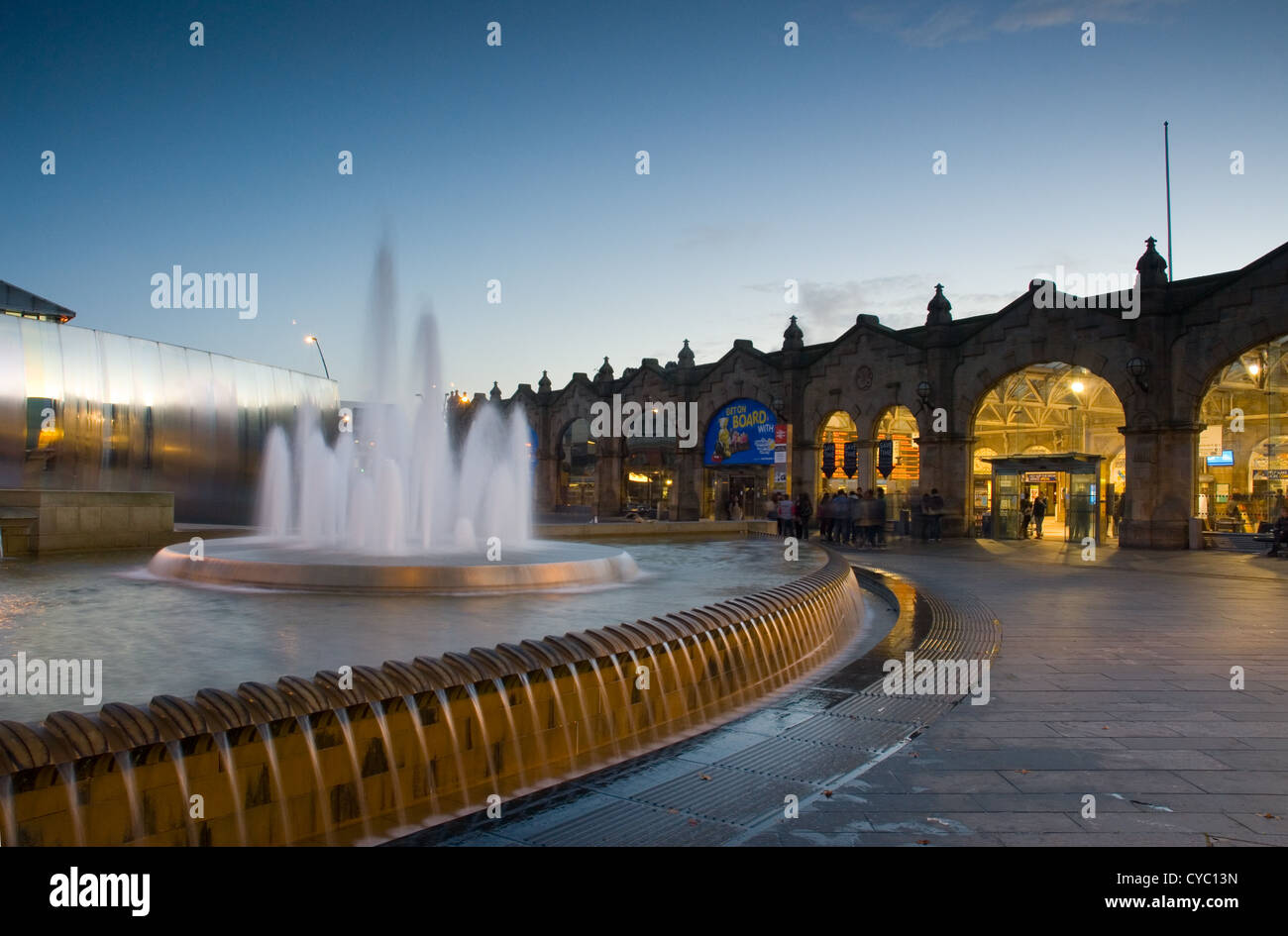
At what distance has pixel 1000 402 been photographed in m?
34.2

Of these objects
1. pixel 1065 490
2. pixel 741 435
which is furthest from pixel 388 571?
pixel 741 435

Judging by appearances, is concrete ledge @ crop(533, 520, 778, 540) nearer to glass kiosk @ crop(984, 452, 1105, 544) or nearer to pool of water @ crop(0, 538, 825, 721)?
pool of water @ crop(0, 538, 825, 721)

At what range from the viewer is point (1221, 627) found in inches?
382

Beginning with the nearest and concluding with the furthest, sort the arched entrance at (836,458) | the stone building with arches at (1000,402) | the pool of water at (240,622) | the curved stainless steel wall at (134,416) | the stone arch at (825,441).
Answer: the pool of water at (240,622)
the curved stainless steel wall at (134,416)
the stone building with arches at (1000,402)
the arched entrance at (836,458)
the stone arch at (825,441)

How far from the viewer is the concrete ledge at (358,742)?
10.7ft

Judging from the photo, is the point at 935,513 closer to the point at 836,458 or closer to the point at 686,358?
the point at 836,458

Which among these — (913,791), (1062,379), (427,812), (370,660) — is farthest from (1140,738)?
(1062,379)

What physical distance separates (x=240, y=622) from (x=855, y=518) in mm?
19562

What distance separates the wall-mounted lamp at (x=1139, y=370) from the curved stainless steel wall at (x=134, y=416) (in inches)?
921

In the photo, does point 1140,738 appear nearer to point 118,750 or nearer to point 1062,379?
point 118,750

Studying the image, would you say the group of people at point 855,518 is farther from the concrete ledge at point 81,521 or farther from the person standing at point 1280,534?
the concrete ledge at point 81,521

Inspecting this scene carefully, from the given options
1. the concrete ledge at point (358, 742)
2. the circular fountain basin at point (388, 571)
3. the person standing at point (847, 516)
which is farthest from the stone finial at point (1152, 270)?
the concrete ledge at point (358, 742)

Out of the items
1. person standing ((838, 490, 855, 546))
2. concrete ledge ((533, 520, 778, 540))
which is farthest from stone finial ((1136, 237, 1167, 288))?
concrete ledge ((533, 520, 778, 540))

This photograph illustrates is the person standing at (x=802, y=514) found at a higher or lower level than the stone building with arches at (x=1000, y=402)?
lower
